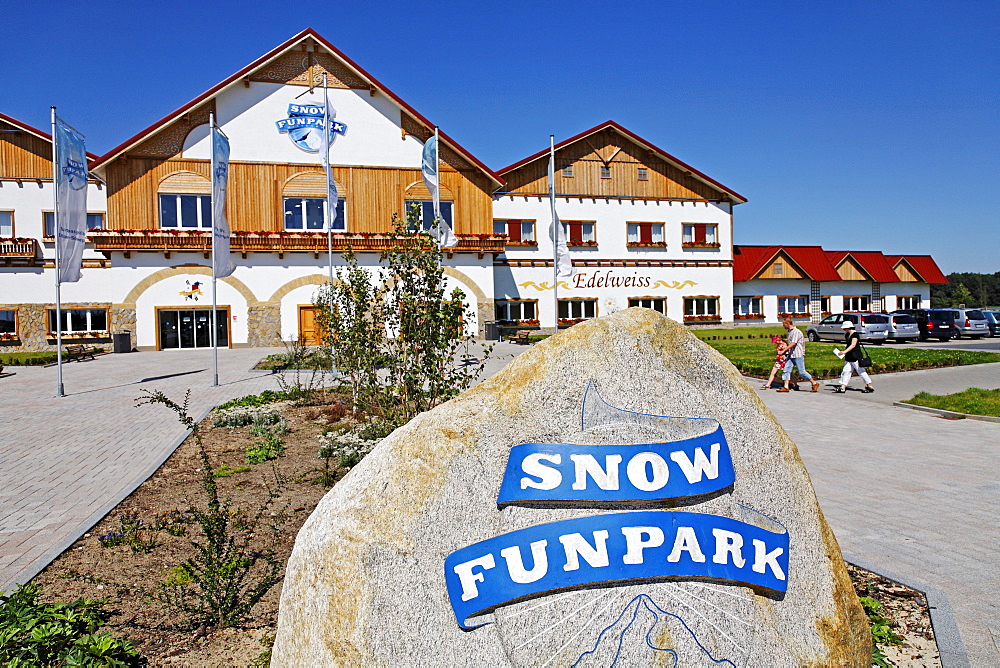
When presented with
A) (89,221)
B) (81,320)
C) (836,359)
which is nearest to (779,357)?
(836,359)

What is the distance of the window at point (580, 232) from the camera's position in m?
40.6

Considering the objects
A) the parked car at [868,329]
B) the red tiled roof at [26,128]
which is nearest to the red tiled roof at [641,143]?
the parked car at [868,329]

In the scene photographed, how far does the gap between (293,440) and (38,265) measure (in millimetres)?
30518

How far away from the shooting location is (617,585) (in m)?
2.66

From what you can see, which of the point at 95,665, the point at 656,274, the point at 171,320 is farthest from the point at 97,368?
the point at 656,274

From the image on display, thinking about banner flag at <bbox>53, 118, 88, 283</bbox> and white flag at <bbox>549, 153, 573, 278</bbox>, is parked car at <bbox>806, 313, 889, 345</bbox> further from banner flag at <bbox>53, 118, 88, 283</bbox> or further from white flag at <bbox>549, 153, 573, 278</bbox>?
banner flag at <bbox>53, 118, 88, 283</bbox>

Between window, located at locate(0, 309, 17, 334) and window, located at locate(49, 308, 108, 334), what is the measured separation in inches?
61.6

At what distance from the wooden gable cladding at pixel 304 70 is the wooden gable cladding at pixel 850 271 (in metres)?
38.0

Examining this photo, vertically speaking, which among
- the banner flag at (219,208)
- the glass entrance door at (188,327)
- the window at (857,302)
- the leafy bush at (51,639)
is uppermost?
the banner flag at (219,208)

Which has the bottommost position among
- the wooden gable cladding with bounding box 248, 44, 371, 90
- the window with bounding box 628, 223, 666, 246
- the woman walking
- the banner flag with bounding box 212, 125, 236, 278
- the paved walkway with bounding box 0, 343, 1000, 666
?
the paved walkway with bounding box 0, 343, 1000, 666

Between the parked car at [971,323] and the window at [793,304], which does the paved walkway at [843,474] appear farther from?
the window at [793,304]

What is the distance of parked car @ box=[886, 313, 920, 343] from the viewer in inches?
1307

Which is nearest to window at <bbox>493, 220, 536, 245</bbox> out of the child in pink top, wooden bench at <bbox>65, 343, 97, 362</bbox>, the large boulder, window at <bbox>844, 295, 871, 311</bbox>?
wooden bench at <bbox>65, 343, 97, 362</bbox>

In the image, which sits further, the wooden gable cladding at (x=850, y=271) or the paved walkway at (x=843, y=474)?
the wooden gable cladding at (x=850, y=271)
